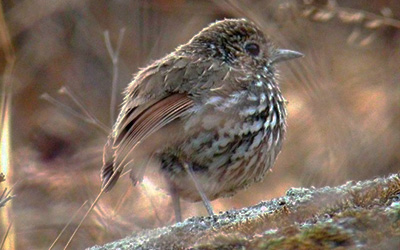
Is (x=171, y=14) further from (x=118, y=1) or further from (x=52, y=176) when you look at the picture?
(x=52, y=176)

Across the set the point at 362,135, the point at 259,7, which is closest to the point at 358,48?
the point at 259,7

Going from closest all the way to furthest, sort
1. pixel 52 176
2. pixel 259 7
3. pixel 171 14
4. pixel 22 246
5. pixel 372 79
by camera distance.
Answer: pixel 52 176 < pixel 22 246 < pixel 372 79 < pixel 259 7 < pixel 171 14

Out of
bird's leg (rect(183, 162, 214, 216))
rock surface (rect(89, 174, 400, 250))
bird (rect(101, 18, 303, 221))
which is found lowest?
rock surface (rect(89, 174, 400, 250))

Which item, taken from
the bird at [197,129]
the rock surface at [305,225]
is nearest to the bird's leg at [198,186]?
the bird at [197,129]

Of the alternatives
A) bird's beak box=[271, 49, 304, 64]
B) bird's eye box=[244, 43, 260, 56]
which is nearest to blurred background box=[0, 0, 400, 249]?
bird's beak box=[271, 49, 304, 64]

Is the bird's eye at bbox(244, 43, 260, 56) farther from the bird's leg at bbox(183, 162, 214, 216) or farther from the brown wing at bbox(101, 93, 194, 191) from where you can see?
the bird's leg at bbox(183, 162, 214, 216)

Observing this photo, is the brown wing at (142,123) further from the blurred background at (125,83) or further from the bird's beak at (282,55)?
the bird's beak at (282,55)
